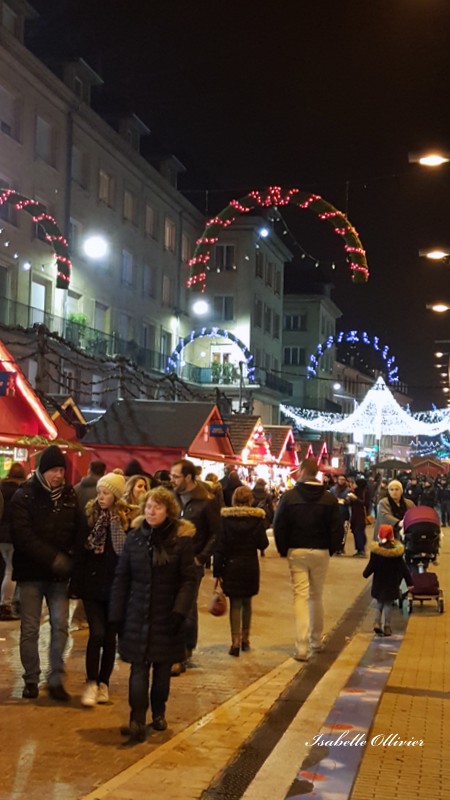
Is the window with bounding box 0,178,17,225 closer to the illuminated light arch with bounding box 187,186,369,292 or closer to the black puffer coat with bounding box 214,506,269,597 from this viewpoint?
the illuminated light arch with bounding box 187,186,369,292

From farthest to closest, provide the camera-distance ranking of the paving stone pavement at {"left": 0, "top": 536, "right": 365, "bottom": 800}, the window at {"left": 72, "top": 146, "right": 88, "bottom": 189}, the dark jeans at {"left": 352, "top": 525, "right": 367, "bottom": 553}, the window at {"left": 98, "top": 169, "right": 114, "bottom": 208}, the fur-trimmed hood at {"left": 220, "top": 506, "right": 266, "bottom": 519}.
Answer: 1. the window at {"left": 98, "top": 169, "right": 114, "bottom": 208}
2. the window at {"left": 72, "top": 146, "right": 88, "bottom": 189}
3. the dark jeans at {"left": 352, "top": 525, "right": 367, "bottom": 553}
4. the fur-trimmed hood at {"left": 220, "top": 506, "right": 266, "bottom": 519}
5. the paving stone pavement at {"left": 0, "top": 536, "right": 365, "bottom": 800}

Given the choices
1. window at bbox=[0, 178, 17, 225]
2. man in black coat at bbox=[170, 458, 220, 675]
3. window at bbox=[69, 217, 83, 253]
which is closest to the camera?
man in black coat at bbox=[170, 458, 220, 675]

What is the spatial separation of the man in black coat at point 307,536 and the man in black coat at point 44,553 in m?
Result: 2.89

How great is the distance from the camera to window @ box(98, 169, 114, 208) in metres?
40.3

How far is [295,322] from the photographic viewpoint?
253ft

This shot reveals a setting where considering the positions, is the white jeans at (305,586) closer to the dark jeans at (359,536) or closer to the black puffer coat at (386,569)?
the black puffer coat at (386,569)

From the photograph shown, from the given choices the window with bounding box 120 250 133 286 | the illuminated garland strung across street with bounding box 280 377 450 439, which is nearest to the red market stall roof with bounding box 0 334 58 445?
the window with bounding box 120 250 133 286

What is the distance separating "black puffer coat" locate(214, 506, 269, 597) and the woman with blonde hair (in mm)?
→ 2621

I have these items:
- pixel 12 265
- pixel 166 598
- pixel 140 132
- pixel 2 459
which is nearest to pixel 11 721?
pixel 166 598

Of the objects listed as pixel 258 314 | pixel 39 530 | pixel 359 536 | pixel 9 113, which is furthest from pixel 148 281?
pixel 39 530

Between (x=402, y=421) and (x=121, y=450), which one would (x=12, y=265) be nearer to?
(x=121, y=450)

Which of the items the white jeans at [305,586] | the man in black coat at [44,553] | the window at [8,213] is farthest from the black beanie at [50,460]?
the window at [8,213]

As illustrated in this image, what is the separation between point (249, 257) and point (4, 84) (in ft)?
81.2

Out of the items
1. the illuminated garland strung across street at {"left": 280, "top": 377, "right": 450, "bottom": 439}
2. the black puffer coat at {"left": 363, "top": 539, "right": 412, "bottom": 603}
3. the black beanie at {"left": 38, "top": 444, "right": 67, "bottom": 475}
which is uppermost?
the illuminated garland strung across street at {"left": 280, "top": 377, "right": 450, "bottom": 439}
